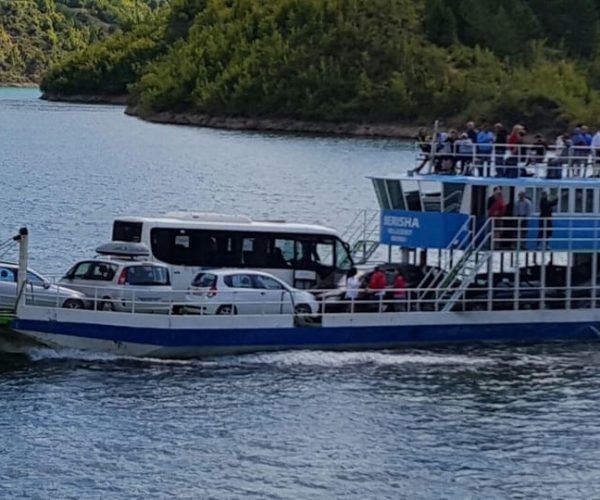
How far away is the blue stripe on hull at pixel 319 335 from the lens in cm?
4272

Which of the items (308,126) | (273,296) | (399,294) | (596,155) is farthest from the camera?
(308,126)

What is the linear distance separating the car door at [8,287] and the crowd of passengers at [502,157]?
1221cm

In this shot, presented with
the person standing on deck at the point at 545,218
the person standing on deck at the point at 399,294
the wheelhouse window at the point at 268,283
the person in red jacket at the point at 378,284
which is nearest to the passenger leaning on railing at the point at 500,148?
the person standing on deck at the point at 545,218

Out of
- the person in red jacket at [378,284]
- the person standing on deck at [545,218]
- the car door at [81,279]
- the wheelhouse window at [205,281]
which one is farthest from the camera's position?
the person standing on deck at [545,218]

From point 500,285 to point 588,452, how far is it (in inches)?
456

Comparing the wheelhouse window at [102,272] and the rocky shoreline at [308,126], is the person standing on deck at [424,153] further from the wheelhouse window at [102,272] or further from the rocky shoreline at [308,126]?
the rocky shoreline at [308,126]

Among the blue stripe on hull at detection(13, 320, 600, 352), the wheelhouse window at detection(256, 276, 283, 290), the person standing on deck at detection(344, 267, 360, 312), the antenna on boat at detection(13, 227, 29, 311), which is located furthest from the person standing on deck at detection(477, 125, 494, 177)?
the antenna on boat at detection(13, 227, 29, 311)

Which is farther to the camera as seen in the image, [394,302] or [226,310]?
[394,302]

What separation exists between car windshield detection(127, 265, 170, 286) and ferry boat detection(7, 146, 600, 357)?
146 centimetres

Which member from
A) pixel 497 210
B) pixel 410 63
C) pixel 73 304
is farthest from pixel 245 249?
pixel 410 63

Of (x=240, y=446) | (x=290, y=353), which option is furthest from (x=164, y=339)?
(x=240, y=446)

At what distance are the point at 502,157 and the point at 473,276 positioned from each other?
413 centimetres

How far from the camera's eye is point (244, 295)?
44031mm

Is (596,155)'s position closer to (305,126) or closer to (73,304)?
(73,304)
